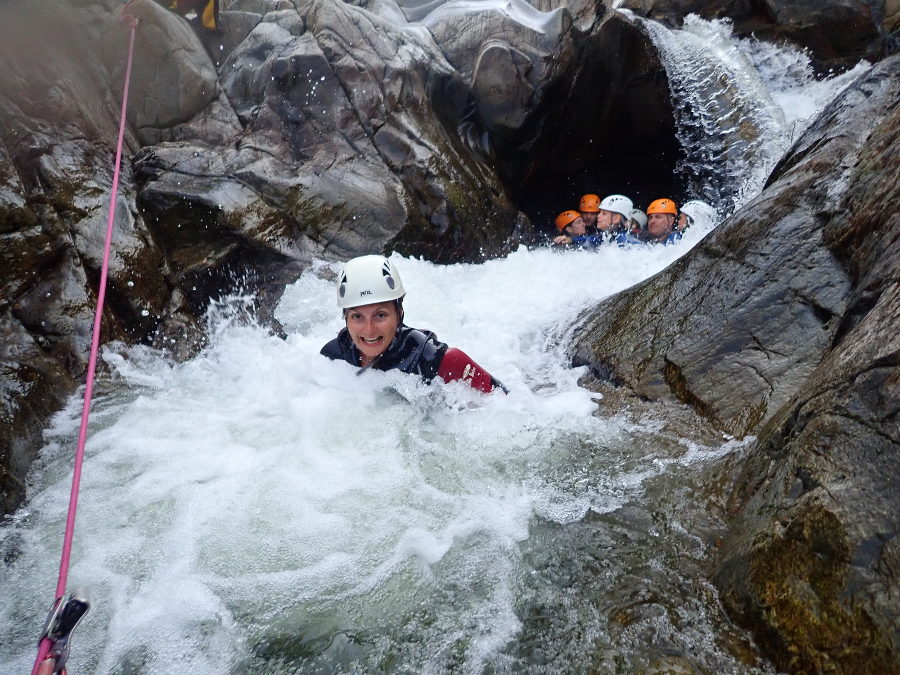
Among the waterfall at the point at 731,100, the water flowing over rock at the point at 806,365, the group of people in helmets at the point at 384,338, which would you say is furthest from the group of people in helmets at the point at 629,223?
the group of people in helmets at the point at 384,338

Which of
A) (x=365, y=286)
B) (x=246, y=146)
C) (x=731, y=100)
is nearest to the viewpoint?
(x=365, y=286)

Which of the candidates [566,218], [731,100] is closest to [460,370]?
[566,218]

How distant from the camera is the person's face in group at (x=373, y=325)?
4086 millimetres

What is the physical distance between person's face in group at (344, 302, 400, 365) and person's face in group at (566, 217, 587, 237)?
692cm

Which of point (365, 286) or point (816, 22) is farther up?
point (816, 22)

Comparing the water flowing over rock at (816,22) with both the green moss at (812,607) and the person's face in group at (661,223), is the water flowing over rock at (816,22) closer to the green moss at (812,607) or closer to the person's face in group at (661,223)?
the person's face in group at (661,223)

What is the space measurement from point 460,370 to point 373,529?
1.44m

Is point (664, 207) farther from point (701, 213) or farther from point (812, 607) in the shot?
point (812, 607)

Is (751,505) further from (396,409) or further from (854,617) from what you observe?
(396,409)

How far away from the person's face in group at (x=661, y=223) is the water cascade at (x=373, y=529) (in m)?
5.43

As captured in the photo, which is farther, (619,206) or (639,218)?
(639,218)

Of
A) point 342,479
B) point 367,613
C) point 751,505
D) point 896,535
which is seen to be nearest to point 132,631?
point 367,613

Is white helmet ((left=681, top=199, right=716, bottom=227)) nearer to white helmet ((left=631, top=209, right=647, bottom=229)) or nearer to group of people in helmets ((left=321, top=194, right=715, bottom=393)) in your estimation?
white helmet ((left=631, top=209, right=647, bottom=229))

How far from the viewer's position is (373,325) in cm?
410
